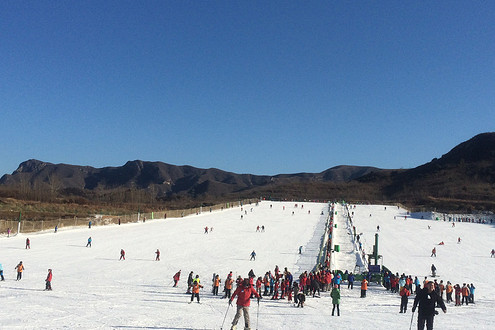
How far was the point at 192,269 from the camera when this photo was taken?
23.3 metres

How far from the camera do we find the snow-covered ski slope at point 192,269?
11289mm

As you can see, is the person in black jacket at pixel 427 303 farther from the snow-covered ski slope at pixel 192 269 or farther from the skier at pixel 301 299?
the skier at pixel 301 299

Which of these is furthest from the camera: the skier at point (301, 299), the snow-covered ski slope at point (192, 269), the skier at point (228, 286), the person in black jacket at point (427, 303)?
the skier at point (228, 286)

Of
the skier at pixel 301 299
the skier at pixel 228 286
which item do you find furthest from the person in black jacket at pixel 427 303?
the skier at pixel 228 286

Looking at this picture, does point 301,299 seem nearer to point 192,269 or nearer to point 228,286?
point 228,286

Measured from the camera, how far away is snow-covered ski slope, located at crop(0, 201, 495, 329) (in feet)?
37.0

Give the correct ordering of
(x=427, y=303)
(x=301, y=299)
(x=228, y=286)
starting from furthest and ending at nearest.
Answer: (x=228, y=286), (x=301, y=299), (x=427, y=303)

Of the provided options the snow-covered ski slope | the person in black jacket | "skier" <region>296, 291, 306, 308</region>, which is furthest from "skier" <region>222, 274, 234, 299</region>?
the person in black jacket

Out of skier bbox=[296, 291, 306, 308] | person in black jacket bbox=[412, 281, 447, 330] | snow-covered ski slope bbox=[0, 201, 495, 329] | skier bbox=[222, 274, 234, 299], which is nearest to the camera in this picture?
person in black jacket bbox=[412, 281, 447, 330]

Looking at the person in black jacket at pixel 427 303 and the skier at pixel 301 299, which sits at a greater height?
the person in black jacket at pixel 427 303

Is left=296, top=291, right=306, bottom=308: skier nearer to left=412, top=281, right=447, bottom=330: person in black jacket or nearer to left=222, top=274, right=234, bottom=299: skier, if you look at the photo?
left=222, top=274, right=234, bottom=299: skier

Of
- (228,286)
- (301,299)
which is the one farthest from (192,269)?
(301,299)

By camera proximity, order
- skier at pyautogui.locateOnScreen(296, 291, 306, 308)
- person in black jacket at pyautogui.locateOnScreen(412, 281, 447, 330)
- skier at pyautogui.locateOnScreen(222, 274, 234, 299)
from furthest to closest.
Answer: skier at pyautogui.locateOnScreen(222, 274, 234, 299), skier at pyautogui.locateOnScreen(296, 291, 306, 308), person in black jacket at pyautogui.locateOnScreen(412, 281, 447, 330)

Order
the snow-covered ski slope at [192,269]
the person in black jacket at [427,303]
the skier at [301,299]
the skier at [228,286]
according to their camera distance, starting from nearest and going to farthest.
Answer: the person in black jacket at [427,303] → the snow-covered ski slope at [192,269] → the skier at [301,299] → the skier at [228,286]
